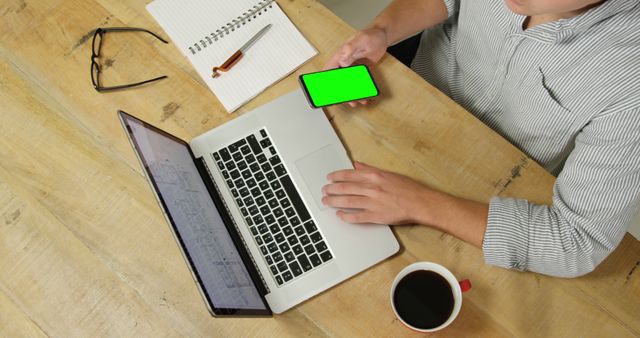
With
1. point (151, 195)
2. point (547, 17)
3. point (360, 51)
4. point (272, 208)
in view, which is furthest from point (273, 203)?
point (547, 17)

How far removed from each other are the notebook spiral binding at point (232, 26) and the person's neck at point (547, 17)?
47cm

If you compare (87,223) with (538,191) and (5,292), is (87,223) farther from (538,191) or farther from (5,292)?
(538,191)

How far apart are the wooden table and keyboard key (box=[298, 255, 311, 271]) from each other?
5cm

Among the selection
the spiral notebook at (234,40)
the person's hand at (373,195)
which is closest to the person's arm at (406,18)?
the spiral notebook at (234,40)

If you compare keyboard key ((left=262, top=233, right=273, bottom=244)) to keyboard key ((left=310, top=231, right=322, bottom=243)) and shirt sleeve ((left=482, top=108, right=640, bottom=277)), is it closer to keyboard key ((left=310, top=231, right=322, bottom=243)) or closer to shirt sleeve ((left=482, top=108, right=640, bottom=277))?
keyboard key ((left=310, top=231, right=322, bottom=243))

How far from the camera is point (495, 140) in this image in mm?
941

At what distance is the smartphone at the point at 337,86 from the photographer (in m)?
0.95

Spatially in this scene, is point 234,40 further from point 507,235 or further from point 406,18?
point 507,235

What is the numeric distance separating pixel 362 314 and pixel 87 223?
50 centimetres

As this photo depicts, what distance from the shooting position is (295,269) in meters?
0.88

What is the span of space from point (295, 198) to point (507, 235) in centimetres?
36

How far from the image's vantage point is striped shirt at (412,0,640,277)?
2.62 feet

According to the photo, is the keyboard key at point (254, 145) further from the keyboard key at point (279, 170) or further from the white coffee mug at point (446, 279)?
the white coffee mug at point (446, 279)

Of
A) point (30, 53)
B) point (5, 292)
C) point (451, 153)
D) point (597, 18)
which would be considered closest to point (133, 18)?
point (30, 53)
